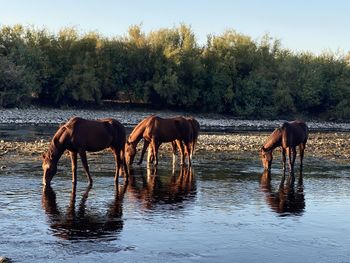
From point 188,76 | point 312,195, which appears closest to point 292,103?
point 188,76

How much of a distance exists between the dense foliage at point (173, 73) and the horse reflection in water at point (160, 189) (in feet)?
125

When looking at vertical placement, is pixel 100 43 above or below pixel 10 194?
above

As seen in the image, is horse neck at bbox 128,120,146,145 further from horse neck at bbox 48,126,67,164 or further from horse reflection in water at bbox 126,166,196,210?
horse neck at bbox 48,126,67,164

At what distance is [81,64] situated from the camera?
2373 inches

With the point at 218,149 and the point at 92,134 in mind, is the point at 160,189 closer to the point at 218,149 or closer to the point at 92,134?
the point at 92,134

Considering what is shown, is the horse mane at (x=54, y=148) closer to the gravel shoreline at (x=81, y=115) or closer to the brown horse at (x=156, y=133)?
the brown horse at (x=156, y=133)

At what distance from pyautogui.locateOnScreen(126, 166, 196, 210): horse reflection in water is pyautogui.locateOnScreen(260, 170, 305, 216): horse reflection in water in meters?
1.96

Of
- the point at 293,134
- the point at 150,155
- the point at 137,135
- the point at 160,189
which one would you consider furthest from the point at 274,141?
the point at 160,189

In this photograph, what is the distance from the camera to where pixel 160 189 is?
47.9 ft

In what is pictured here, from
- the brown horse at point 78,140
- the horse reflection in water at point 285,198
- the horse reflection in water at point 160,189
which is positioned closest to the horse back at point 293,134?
the horse reflection in water at point 285,198

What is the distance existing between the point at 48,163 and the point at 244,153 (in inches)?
481

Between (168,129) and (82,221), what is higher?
(168,129)

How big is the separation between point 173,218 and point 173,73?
5281 centimetres

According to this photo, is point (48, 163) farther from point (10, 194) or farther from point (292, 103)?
point (292, 103)
